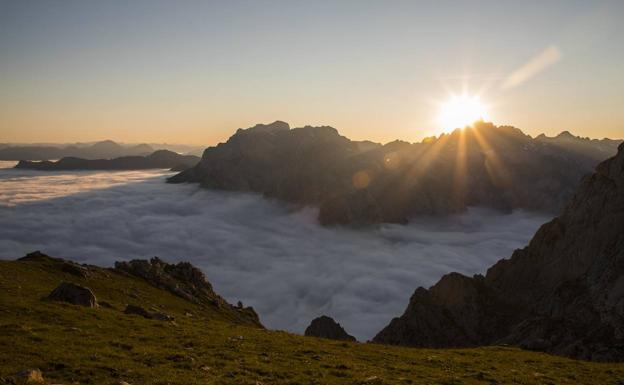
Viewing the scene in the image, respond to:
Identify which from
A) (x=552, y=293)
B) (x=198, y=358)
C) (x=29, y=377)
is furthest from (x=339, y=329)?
(x=29, y=377)

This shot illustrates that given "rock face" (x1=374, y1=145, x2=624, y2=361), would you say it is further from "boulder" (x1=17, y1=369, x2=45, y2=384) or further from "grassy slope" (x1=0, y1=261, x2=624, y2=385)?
"boulder" (x1=17, y1=369, x2=45, y2=384)

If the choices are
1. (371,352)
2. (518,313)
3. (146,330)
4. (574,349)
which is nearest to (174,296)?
(146,330)

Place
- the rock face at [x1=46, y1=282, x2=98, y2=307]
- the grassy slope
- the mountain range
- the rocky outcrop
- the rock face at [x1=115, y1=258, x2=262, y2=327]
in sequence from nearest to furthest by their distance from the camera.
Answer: the grassy slope < the mountain range < the rock face at [x1=46, y1=282, x2=98, y2=307] < the rocky outcrop < the rock face at [x1=115, y1=258, x2=262, y2=327]

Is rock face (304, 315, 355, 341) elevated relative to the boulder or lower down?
lower down

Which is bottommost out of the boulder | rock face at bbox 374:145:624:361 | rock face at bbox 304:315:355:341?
rock face at bbox 304:315:355:341

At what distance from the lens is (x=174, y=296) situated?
70438 millimetres

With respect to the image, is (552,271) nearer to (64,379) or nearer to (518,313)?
(518,313)

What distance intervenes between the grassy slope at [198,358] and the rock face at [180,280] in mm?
30298

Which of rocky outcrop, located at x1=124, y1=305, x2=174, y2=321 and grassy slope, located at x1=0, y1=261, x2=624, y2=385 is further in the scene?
rocky outcrop, located at x1=124, y1=305, x2=174, y2=321

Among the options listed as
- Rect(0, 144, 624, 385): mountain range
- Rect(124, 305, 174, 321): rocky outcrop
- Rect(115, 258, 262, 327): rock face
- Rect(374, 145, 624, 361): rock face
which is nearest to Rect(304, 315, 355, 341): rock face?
Rect(0, 144, 624, 385): mountain range

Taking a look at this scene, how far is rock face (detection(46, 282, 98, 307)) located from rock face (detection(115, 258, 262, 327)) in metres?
33.9

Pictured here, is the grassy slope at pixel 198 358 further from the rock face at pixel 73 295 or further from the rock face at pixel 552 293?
the rock face at pixel 552 293

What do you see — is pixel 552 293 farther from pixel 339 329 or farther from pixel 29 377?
pixel 29 377

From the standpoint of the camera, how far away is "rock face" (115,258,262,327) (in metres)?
73.9
